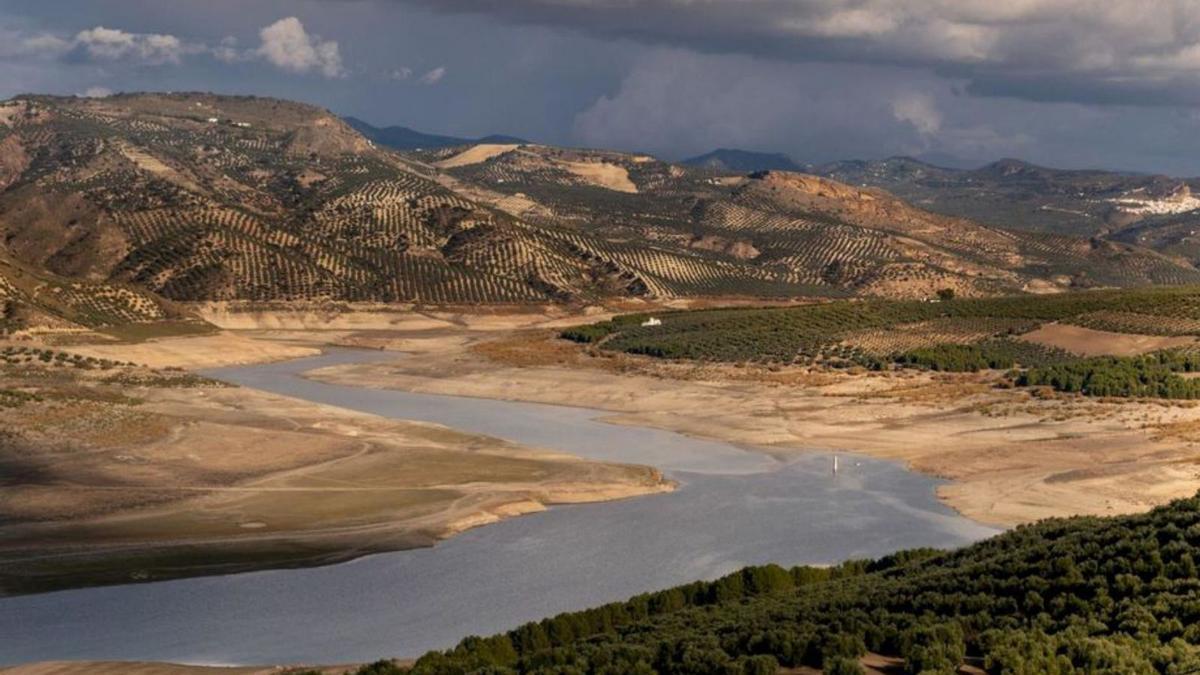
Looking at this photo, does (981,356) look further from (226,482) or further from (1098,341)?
(226,482)

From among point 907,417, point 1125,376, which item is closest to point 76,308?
point 907,417

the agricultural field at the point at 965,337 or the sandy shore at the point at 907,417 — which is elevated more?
the agricultural field at the point at 965,337

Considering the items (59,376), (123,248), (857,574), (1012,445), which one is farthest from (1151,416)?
(123,248)

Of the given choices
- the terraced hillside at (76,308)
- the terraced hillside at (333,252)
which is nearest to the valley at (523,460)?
the terraced hillside at (76,308)

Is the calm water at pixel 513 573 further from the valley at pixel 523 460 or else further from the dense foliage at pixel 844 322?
the dense foliage at pixel 844 322

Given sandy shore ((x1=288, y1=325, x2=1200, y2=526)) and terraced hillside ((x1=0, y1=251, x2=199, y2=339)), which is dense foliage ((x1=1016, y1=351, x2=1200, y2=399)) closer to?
sandy shore ((x1=288, y1=325, x2=1200, y2=526))

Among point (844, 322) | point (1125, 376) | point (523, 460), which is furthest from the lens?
point (844, 322)

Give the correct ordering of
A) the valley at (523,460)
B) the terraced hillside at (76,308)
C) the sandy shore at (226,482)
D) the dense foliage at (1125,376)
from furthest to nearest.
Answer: the terraced hillside at (76,308)
the dense foliage at (1125,376)
the sandy shore at (226,482)
the valley at (523,460)
